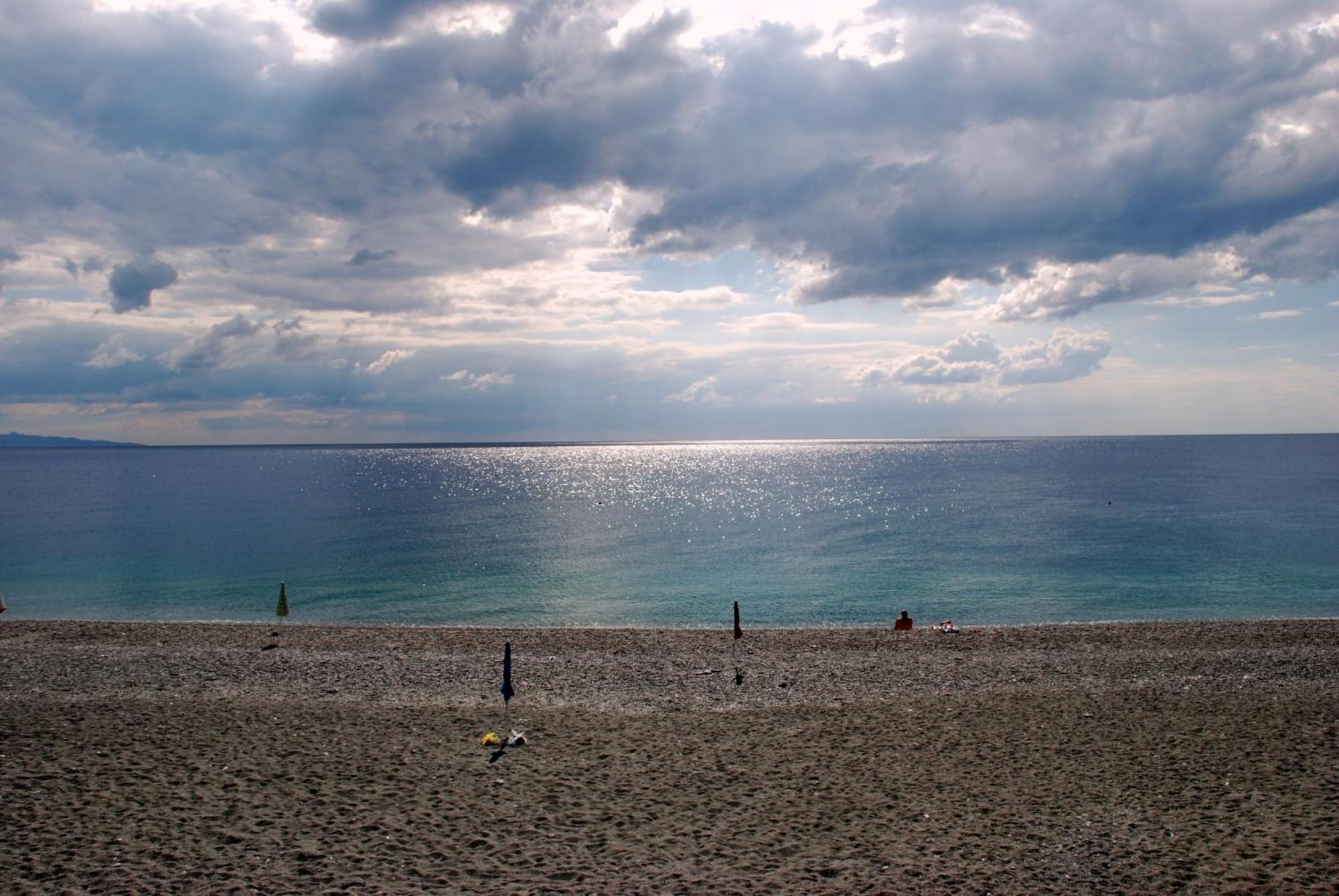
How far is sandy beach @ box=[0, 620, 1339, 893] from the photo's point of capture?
10.9 meters

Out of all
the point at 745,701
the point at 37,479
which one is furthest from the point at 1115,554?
the point at 37,479

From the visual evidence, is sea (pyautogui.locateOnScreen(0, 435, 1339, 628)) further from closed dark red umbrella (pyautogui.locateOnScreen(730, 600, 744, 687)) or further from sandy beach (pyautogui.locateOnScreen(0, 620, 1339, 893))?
sandy beach (pyautogui.locateOnScreen(0, 620, 1339, 893))

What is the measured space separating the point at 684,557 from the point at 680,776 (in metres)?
43.7

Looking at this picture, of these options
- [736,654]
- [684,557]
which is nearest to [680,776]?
[736,654]

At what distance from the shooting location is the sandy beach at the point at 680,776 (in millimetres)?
10930

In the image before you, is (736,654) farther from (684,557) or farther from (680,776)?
(684,557)

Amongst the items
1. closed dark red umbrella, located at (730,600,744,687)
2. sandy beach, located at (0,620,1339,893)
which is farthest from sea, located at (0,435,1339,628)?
sandy beach, located at (0,620,1339,893)

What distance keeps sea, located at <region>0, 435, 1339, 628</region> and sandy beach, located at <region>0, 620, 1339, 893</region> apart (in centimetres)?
1387

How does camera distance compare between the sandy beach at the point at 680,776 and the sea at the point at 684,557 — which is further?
the sea at the point at 684,557

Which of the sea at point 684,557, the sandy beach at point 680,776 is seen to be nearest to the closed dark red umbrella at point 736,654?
the sandy beach at point 680,776

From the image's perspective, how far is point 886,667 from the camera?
24172 mm

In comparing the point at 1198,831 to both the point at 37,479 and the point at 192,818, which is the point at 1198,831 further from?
the point at 37,479

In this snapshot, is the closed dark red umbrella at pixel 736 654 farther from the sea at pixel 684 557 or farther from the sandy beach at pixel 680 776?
the sea at pixel 684 557

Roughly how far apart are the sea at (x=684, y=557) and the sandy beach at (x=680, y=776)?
13.9 meters
